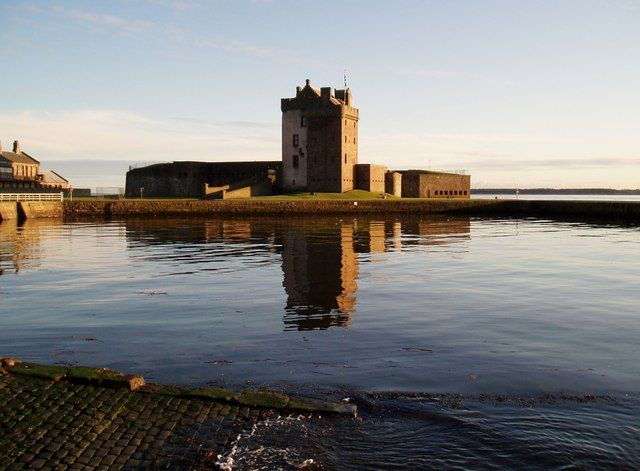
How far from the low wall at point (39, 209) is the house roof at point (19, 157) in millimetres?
34769

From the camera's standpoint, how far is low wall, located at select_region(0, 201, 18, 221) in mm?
61062

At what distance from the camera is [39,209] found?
218 ft

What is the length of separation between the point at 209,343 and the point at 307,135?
6769 centimetres

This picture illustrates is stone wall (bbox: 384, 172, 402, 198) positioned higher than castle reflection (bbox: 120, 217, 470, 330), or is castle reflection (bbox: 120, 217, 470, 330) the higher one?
stone wall (bbox: 384, 172, 402, 198)

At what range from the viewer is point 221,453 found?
7637 millimetres

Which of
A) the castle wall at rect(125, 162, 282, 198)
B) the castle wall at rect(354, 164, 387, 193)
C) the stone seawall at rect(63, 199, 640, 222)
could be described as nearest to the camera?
the stone seawall at rect(63, 199, 640, 222)

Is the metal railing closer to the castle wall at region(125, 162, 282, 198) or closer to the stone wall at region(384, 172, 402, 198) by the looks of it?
the castle wall at region(125, 162, 282, 198)

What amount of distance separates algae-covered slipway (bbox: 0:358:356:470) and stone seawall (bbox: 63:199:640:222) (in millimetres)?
58729

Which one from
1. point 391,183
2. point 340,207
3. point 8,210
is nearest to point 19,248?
point 8,210

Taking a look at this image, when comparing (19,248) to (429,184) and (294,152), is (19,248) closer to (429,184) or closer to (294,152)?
(294,152)

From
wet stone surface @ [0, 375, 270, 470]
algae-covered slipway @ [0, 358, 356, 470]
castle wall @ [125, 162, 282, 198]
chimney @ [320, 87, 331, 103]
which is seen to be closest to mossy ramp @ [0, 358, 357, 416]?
algae-covered slipway @ [0, 358, 356, 470]

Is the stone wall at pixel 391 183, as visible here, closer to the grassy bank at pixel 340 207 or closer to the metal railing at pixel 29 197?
the grassy bank at pixel 340 207

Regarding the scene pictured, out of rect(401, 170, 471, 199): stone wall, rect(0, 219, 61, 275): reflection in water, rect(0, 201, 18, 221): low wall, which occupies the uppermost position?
rect(401, 170, 471, 199): stone wall

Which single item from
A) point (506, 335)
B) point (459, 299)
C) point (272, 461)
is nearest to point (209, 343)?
point (272, 461)
